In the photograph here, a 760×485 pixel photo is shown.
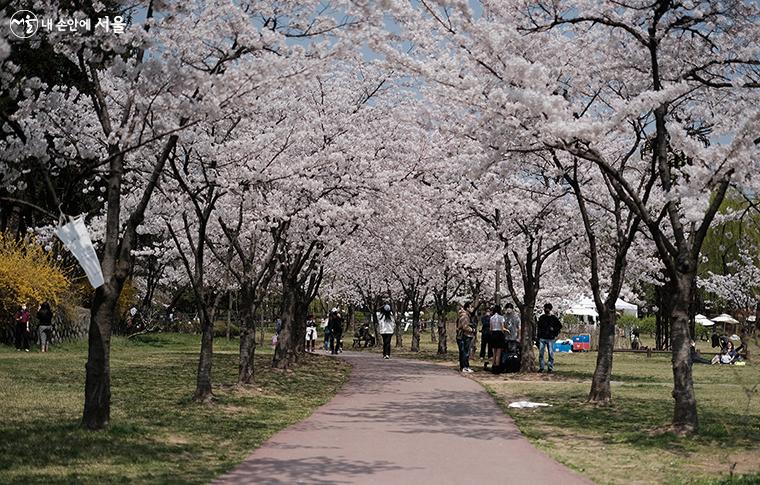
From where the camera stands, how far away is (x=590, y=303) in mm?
52312

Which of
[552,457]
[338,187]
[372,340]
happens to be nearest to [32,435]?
[552,457]

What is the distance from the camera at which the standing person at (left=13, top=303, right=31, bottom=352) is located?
27656mm

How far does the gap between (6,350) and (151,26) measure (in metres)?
20.2

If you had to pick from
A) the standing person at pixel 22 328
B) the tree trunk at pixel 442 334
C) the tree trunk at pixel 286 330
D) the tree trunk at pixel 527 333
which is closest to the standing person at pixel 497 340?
the tree trunk at pixel 527 333

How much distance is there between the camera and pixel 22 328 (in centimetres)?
2802

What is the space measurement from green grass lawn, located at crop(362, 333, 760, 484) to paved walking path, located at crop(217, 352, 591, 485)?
476 mm

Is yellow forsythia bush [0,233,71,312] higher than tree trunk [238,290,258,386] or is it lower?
higher

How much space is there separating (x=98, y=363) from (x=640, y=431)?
7091 mm

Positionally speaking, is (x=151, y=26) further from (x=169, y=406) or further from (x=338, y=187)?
(x=338, y=187)

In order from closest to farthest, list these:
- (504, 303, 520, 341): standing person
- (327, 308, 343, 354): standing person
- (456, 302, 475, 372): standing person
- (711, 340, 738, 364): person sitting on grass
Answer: (456, 302, 475, 372): standing person
(504, 303, 520, 341): standing person
(711, 340, 738, 364): person sitting on grass
(327, 308, 343, 354): standing person

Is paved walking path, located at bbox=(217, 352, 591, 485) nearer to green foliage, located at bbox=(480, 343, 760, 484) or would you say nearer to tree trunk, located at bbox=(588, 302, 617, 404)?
green foliage, located at bbox=(480, 343, 760, 484)

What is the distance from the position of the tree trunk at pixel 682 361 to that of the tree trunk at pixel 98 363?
23.4ft

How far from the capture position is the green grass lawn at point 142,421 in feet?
26.6

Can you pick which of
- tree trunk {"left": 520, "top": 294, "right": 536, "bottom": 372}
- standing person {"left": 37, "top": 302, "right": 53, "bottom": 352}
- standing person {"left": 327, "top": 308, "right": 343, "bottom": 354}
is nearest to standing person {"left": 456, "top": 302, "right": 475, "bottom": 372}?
tree trunk {"left": 520, "top": 294, "right": 536, "bottom": 372}
